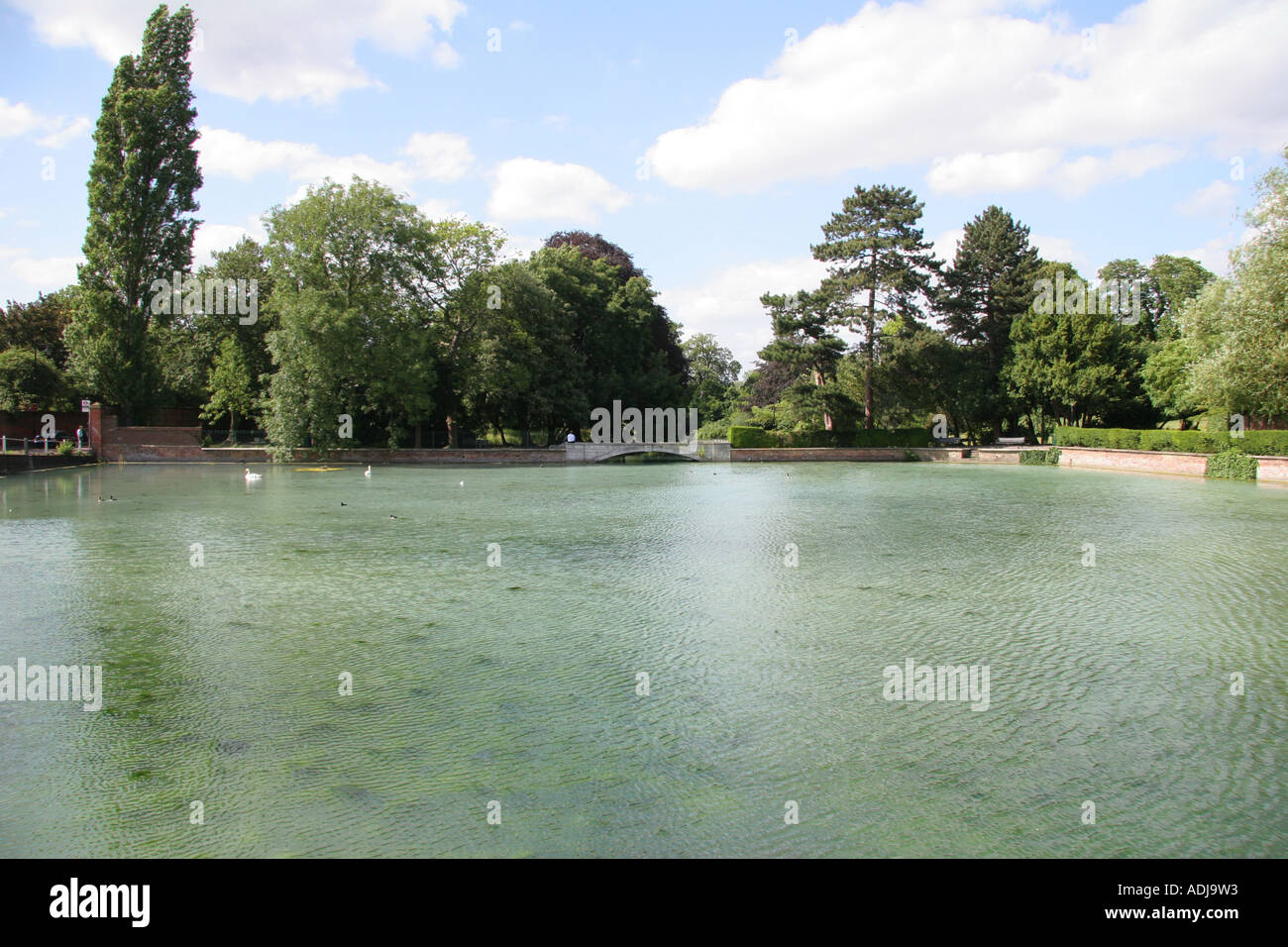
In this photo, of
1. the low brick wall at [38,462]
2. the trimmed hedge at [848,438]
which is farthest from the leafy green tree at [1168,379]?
the low brick wall at [38,462]

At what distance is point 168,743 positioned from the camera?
521 centimetres

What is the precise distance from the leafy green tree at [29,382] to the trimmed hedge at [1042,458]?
159 ft

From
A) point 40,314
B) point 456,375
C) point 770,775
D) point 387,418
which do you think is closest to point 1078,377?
point 456,375

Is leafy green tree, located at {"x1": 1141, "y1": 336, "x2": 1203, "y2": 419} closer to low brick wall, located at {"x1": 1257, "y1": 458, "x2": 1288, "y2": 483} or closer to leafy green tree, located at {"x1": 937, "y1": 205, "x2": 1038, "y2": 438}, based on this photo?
leafy green tree, located at {"x1": 937, "y1": 205, "x2": 1038, "y2": 438}

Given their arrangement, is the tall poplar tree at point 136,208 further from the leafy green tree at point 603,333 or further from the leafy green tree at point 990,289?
the leafy green tree at point 990,289

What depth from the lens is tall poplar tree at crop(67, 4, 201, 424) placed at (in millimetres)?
36906

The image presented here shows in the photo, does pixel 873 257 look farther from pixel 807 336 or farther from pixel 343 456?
pixel 343 456

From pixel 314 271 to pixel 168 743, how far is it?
34190 mm

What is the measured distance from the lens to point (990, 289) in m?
51.9

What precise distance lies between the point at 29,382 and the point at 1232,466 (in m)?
52.0

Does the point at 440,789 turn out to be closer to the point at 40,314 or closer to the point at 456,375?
the point at 456,375

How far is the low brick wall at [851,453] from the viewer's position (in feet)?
136
